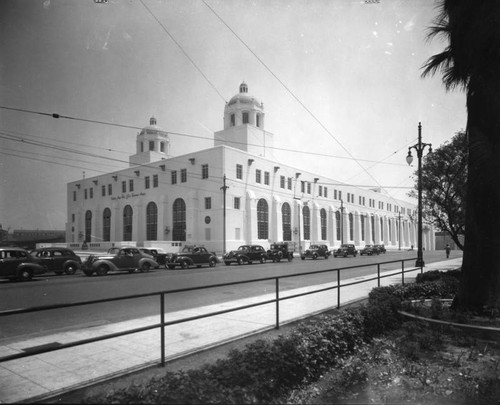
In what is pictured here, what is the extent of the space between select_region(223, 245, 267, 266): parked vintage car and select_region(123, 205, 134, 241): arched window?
37782mm

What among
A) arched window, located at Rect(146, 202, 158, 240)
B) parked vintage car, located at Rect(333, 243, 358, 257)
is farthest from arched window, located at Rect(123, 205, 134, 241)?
parked vintage car, located at Rect(333, 243, 358, 257)

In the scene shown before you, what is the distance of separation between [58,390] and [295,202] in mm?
59219

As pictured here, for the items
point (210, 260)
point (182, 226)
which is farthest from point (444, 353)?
point (182, 226)

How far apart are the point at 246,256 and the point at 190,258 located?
6688 millimetres

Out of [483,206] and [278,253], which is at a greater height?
[483,206]

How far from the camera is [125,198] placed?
216 ft

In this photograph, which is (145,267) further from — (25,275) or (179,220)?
(179,220)

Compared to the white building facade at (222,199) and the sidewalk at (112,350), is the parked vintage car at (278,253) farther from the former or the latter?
the sidewalk at (112,350)

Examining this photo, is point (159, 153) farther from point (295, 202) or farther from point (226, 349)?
point (226, 349)

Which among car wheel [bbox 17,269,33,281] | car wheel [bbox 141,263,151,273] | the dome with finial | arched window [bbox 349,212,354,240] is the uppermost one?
the dome with finial

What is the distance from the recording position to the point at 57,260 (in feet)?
71.5

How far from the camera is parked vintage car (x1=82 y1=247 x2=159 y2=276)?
20.9 metres

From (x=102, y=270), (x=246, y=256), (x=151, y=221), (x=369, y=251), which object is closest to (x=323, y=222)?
(x=369, y=251)

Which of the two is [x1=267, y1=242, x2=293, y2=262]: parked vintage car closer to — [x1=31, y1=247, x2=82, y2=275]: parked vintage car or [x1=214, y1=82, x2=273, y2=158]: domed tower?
[x1=31, y1=247, x2=82, y2=275]: parked vintage car
